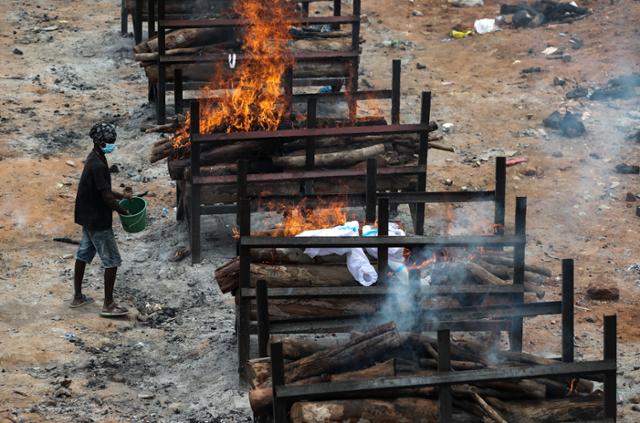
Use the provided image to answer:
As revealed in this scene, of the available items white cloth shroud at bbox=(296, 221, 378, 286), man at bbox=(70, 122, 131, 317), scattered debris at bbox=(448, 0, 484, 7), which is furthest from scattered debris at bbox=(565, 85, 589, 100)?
man at bbox=(70, 122, 131, 317)

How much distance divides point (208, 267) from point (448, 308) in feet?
13.2

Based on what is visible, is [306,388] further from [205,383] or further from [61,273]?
Result: [61,273]

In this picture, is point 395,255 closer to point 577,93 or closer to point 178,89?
point 178,89

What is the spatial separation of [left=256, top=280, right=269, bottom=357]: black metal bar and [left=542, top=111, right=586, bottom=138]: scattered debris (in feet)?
29.4

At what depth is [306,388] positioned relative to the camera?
6.46 meters

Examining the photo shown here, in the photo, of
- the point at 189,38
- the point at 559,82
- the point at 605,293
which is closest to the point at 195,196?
the point at 189,38

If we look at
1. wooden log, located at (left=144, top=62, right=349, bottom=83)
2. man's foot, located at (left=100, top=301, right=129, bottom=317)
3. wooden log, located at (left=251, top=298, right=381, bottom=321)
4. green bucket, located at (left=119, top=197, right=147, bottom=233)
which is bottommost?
man's foot, located at (left=100, top=301, right=129, bottom=317)

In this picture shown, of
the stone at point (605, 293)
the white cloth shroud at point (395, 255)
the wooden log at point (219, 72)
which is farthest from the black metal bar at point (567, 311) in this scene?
the wooden log at point (219, 72)

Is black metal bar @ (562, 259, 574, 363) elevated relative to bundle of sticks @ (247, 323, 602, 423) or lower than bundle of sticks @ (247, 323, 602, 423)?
elevated

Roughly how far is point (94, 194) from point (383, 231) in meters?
3.33

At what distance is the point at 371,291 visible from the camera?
8.46m

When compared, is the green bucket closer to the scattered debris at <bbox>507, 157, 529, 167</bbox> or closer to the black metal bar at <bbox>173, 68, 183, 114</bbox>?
the black metal bar at <bbox>173, 68, 183, 114</bbox>

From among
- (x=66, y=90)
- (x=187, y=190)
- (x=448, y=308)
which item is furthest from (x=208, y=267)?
(x=66, y=90)

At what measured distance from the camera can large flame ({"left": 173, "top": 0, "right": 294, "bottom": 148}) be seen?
12320mm
